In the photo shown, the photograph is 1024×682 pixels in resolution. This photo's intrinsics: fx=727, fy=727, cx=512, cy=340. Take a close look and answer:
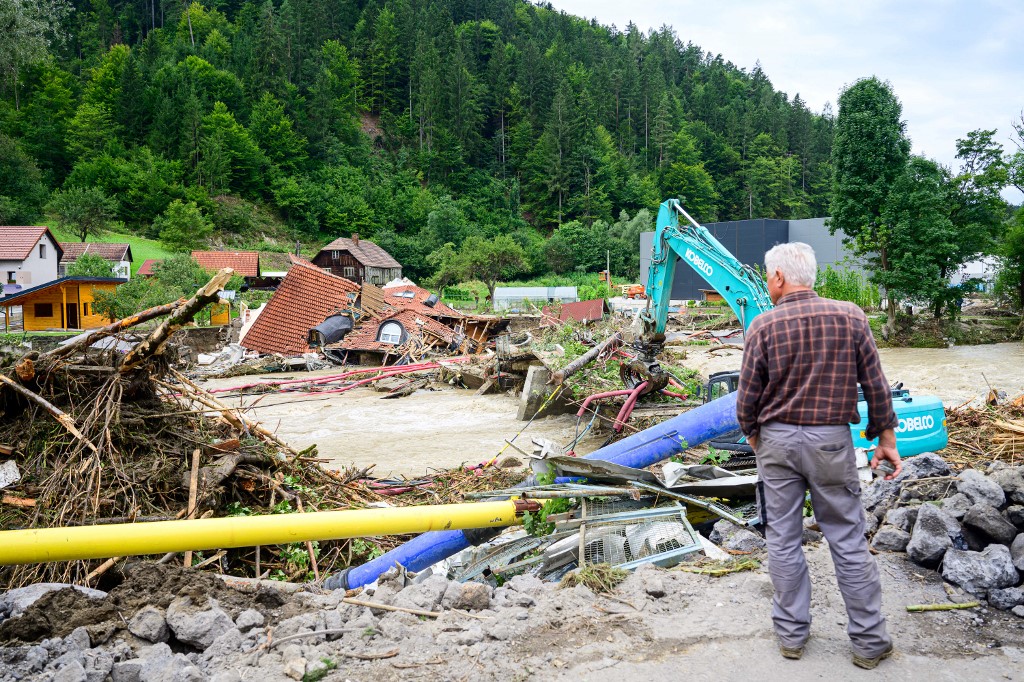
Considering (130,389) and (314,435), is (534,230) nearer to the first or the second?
Result: (314,435)

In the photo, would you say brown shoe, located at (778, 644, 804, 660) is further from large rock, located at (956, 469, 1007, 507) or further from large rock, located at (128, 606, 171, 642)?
large rock, located at (128, 606, 171, 642)

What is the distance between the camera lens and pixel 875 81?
32.0m

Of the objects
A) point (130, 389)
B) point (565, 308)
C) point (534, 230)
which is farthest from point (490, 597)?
point (534, 230)

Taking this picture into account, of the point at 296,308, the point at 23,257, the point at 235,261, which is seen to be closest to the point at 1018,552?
the point at 296,308

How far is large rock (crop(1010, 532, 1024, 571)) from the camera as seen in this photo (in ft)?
13.2

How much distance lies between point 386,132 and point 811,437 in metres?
120

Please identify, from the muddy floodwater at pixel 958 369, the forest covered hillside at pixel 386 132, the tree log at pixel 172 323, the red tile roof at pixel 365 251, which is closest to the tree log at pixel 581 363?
the muddy floodwater at pixel 958 369

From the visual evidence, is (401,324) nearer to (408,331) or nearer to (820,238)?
(408,331)

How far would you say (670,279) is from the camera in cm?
1153

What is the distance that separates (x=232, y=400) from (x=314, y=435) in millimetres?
5477

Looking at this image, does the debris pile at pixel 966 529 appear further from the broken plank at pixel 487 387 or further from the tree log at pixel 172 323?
the broken plank at pixel 487 387

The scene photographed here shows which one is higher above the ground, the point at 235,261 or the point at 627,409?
the point at 235,261

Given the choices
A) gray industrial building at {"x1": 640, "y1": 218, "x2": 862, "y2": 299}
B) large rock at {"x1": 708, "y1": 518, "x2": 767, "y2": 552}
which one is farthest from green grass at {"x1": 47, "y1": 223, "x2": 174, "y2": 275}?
large rock at {"x1": 708, "y1": 518, "x2": 767, "y2": 552}

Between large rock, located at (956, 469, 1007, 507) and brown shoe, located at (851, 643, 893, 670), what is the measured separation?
1.66 meters
